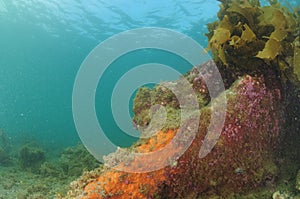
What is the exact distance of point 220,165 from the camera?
356cm

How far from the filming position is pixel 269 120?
12.6 feet

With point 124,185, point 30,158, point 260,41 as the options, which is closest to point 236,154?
point 124,185

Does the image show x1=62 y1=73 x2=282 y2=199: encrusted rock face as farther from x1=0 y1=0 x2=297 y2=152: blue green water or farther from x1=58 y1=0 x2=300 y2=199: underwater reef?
x1=0 y1=0 x2=297 y2=152: blue green water

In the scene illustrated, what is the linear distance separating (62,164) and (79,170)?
1810 millimetres

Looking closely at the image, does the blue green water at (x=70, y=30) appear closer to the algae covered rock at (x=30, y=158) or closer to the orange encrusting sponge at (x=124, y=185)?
the algae covered rock at (x=30, y=158)

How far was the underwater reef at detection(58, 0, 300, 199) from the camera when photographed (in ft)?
11.5

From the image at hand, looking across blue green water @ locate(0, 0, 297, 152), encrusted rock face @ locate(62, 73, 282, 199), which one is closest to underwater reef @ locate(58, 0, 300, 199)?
encrusted rock face @ locate(62, 73, 282, 199)

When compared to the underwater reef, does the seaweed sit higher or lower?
higher

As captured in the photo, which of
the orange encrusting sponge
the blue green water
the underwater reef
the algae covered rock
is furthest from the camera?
the blue green water

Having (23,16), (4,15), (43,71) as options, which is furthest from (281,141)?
(43,71)

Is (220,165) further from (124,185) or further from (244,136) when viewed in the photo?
(124,185)

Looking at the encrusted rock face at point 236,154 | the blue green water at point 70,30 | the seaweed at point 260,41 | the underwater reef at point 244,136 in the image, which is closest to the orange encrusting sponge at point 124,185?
the underwater reef at point 244,136

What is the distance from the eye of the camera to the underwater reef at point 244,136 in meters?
3.51

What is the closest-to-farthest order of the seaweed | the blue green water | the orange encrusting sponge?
the orange encrusting sponge
the seaweed
the blue green water
